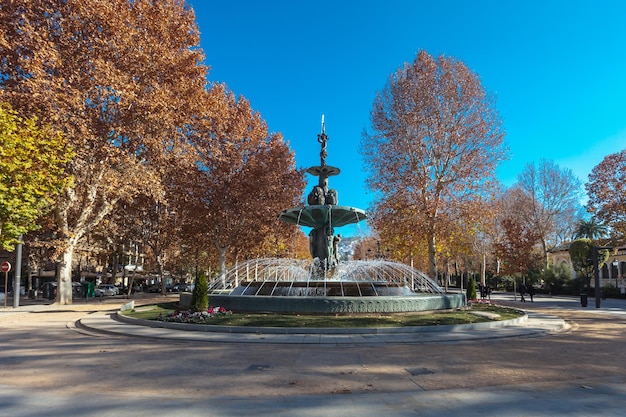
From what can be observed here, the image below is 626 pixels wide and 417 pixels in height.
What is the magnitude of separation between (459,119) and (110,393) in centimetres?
2740

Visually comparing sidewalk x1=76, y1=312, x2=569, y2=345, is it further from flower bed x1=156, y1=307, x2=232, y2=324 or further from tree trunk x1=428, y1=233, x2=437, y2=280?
tree trunk x1=428, y1=233, x2=437, y2=280

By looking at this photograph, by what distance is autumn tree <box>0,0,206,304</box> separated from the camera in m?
22.2

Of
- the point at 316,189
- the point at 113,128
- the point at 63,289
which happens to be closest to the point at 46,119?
the point at 113,128

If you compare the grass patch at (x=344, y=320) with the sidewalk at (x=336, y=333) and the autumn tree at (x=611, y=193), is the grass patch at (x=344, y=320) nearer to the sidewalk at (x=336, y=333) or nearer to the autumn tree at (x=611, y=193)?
the sidewalk at (x=336, y=333)

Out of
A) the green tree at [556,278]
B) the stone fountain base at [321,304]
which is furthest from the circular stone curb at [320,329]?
the green tree at [556,278]

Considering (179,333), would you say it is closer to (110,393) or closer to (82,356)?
(82,356)

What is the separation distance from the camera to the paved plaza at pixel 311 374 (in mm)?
5668

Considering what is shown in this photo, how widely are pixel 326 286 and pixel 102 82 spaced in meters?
15.8

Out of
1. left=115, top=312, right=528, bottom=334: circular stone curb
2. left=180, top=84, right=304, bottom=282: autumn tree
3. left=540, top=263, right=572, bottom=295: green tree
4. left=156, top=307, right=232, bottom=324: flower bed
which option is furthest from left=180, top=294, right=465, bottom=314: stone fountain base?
left=540, top=263, right=572, bottom=295: green tree

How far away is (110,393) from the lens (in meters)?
6.31

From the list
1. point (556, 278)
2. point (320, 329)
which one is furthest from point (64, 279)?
point (556, 278)

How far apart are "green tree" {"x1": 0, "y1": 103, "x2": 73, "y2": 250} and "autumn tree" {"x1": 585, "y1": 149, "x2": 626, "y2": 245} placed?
3142cm

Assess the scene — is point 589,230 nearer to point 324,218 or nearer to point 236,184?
point 236,184

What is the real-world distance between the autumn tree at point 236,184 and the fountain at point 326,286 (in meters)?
13.0
